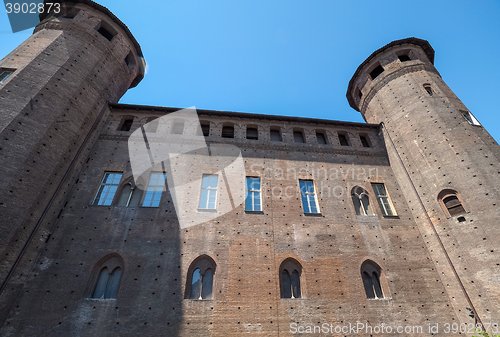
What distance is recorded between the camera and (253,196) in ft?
37.8

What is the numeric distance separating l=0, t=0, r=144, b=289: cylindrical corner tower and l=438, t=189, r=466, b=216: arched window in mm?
14403

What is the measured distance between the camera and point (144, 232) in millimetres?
9852

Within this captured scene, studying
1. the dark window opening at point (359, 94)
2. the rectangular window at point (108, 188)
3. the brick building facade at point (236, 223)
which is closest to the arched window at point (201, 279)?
the brick building facade at point (236, 223)

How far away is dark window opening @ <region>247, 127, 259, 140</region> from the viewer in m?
14.1

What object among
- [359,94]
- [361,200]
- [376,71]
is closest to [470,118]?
[376,71]

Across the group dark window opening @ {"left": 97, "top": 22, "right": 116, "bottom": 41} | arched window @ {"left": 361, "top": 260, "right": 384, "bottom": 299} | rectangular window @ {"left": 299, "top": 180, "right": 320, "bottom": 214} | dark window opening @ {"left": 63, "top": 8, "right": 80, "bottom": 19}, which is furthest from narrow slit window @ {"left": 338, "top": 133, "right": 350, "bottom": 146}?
dark window opening @ {"left": 63, "top": 8, "right": 80, "bottom": 19}

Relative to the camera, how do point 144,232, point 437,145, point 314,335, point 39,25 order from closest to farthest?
point 314,335 < point 144,232 < point 437,145 < point 39,25

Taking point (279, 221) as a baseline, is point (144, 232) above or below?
below

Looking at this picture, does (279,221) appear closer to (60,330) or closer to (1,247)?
(60,330)

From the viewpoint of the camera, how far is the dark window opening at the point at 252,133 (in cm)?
1408

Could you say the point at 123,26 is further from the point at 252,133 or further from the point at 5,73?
the point at 252,133

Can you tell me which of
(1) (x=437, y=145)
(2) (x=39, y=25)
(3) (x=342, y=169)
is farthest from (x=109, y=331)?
(2) (x=39, y=25)

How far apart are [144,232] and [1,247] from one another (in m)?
3.86

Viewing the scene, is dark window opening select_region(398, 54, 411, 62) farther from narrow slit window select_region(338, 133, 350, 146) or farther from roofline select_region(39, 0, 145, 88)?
roofline select_region(39, 0, 145, 88)
